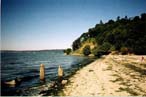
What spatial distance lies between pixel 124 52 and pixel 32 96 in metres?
46.6

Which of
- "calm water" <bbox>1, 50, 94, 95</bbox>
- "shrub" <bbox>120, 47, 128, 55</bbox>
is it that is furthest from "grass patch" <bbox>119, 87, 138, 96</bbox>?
"shrub" <bbox>120, 47, 128, 55</bbox>

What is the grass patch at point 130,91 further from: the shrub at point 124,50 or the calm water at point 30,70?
the shrub at point 124,50

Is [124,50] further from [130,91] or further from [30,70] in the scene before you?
[130,91]

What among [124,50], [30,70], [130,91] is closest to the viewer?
[130,91]

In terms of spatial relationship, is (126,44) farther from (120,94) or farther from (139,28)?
(120,94)

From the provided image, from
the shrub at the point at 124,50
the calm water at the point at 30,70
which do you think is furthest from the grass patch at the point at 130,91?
the shrub at the point at 124,50

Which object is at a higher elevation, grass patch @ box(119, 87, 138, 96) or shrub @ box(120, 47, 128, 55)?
shrub @ box(120, 47, 128, 55)

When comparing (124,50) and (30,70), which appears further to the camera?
(124,50)

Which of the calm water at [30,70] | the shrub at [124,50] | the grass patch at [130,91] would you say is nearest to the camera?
the grass patch at [130,91]

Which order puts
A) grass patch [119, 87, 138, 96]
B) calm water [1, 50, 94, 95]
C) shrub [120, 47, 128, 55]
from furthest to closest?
shrub [120, 47, 128, 55] < calm water [1, 50, 94, 95] < grass patch [119, 87, 138, 96]

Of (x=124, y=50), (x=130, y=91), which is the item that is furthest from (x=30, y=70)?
(x=124, y=50)

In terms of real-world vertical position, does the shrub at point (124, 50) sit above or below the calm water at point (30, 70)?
above

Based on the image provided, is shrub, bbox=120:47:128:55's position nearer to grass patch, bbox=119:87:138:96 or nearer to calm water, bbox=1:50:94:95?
calm water, bbox=1:50:94:95

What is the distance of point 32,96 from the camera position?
11.6m
